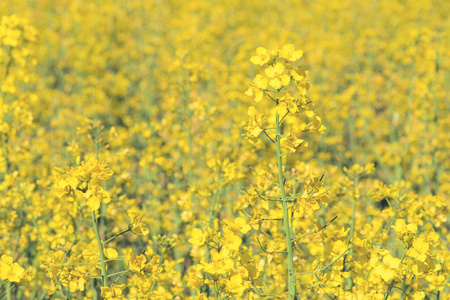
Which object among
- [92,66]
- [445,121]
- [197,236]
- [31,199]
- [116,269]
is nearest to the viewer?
[197,236]

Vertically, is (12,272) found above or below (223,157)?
above

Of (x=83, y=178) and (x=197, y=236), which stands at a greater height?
(x=83, y=178)

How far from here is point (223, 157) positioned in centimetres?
457

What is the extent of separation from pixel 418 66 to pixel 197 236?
222 inches

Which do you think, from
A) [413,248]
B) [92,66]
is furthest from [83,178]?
[92,66]

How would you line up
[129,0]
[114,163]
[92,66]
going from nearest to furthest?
[114,163]
[92,66]
[129,0]

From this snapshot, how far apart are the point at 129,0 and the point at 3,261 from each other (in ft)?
38.5

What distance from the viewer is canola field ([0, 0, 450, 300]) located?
232 centimetres

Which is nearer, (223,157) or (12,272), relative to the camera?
(12,272)

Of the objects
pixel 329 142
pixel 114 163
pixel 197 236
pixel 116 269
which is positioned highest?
pixel 197 236

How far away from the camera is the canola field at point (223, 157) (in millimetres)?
2322

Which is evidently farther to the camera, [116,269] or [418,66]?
[418,66]

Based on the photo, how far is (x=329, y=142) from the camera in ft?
20.7

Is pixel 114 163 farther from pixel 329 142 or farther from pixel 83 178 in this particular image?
pixel 329 142
